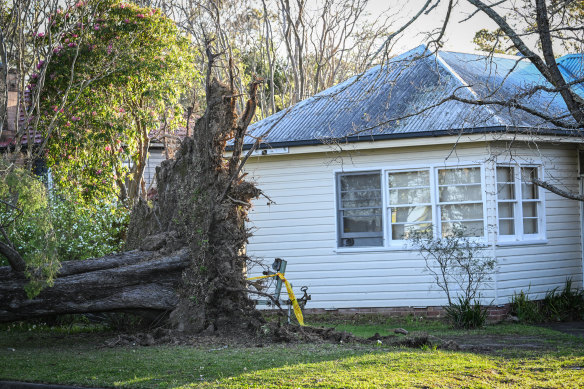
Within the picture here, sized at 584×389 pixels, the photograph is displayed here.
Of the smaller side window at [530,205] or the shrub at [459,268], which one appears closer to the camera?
the shrub at [459,268]

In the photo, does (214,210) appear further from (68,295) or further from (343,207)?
(343,207)

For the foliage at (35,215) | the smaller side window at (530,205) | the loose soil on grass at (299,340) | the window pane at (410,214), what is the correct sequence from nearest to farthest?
the foliage at (35,215)
the loose soil on grass at (299,340)
the window pane at (410,214)
the smaller side window at (530,205)

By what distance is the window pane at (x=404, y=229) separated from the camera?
14141mm

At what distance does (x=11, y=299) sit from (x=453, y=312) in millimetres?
7253

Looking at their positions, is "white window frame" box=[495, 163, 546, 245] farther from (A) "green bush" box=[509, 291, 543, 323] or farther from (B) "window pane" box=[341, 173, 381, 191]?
(B) "window pane" box=[341, 173, 381, 191]

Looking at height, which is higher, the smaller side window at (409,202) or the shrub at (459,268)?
the smaller side window at (409,202)

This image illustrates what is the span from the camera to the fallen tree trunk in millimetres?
9844

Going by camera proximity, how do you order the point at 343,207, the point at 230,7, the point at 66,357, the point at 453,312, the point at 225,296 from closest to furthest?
the point at 66,357, the point at 225,296, the point at 453,312, the point at 343,207, the point at 230,7

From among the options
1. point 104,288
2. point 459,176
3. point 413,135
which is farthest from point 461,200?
point 104,288

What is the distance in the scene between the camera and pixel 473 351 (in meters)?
9.35

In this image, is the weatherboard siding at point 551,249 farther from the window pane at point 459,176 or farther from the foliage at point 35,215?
the foliage at point 35,215

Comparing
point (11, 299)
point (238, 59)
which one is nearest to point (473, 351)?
point (11, 299)

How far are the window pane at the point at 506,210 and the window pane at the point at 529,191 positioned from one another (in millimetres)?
396

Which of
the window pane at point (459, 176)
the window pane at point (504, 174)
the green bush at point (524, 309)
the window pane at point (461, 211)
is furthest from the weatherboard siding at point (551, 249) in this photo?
the window pane at point (461, 211)
